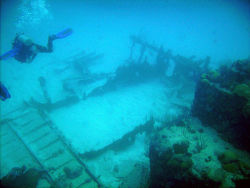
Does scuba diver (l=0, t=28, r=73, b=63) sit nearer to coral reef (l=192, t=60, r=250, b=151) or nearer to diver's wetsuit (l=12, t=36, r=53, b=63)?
diver's wetsuit (l=12, t=36, r=53, b=63)

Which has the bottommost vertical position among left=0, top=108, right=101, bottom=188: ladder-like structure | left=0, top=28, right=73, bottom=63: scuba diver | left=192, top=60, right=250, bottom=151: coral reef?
left=0, top=108, right=101, bottom=188: ladder-like structure

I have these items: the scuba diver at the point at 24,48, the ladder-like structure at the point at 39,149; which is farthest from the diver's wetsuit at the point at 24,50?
the ladder-like structure at the point at 39,149

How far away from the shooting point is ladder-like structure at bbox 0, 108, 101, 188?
21.9ft

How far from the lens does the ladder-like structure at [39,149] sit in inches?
262

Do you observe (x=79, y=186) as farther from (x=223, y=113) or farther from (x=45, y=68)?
(x=45, y=68)

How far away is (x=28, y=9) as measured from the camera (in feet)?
176

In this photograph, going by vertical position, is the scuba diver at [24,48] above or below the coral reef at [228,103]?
above

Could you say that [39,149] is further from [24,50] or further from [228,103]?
[228,103]

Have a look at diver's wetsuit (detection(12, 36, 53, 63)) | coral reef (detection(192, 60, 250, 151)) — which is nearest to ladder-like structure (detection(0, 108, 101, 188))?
diver's wetsuit (detection(12, 36, 53, 63))

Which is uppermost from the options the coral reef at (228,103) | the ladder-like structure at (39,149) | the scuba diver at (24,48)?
the scuba diver at (24,48)

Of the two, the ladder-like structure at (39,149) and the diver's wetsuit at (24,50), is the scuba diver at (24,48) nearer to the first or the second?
the diver's wetsuit at (24,50)

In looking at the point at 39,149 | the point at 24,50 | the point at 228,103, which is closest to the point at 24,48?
the point at 24,50

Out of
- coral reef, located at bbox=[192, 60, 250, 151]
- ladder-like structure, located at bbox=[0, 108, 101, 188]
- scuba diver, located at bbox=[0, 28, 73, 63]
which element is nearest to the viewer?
coral reef, located at bbox=[192, 60, 250, 151]

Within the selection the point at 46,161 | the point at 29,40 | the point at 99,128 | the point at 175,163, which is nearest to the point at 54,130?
the point at 46,161
